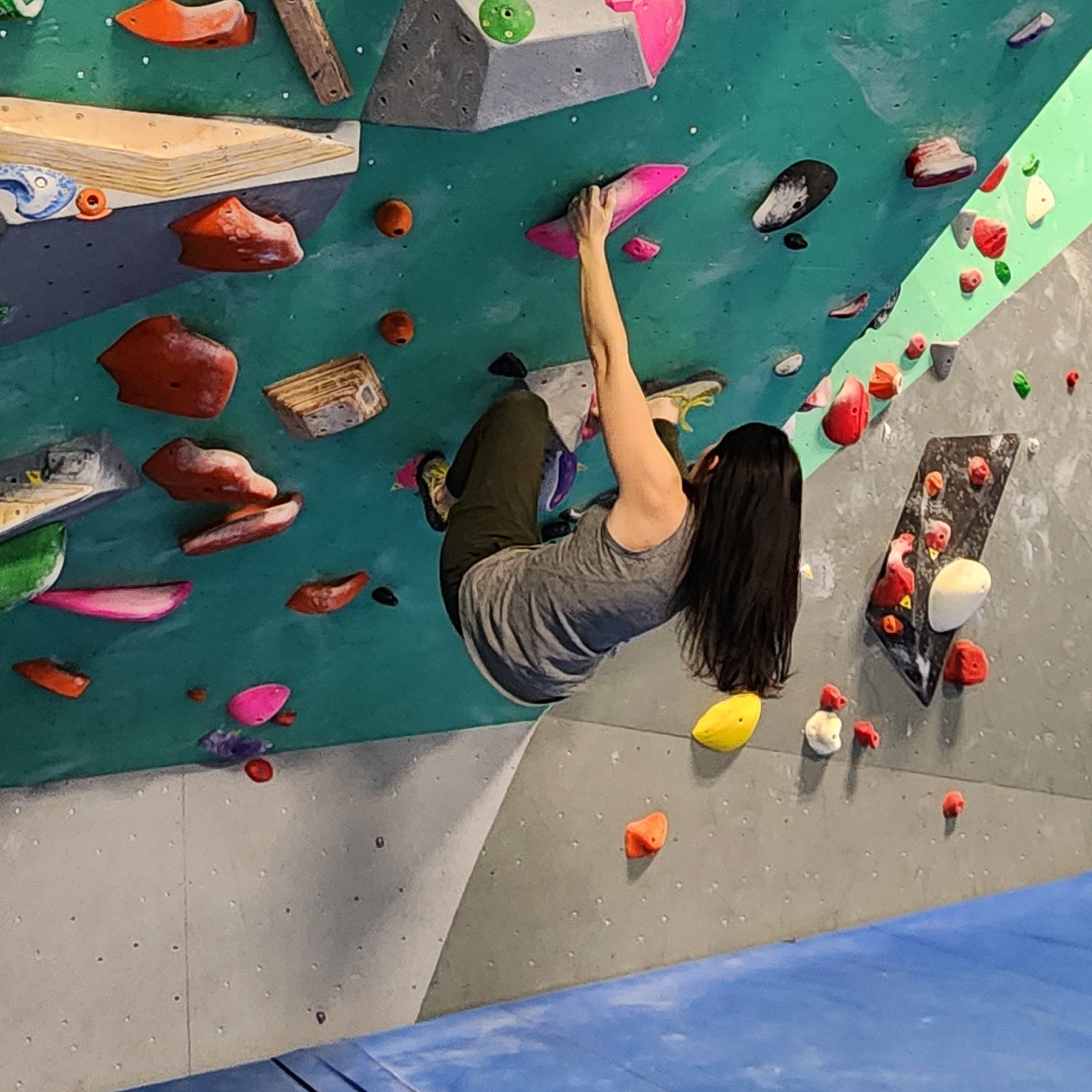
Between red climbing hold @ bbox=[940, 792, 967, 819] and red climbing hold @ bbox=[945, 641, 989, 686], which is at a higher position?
red climbing hold @ bbox=[945, 641, 989, 686]

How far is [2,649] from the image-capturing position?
196 cm

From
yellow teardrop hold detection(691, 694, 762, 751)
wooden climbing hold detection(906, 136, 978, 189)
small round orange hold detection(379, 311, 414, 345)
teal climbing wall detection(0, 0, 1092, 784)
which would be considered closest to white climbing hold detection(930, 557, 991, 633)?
yellow teardrop hold detection(691, 694, 762, 751)

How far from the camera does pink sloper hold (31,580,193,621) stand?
6.15 ft

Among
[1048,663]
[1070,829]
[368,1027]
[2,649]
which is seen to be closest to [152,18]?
[2,649]

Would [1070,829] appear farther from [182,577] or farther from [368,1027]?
[182,577]

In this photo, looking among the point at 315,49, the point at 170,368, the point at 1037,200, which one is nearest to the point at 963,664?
the point at 1037,200

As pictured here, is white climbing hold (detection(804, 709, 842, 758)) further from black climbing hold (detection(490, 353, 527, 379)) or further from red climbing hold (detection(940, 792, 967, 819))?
black climbing hold (detection(490, 353, 527, 379))

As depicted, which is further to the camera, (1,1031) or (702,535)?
(1,1031)

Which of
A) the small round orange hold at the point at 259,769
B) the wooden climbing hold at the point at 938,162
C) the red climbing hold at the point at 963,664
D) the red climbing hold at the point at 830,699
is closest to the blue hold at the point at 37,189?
the wooden climbing hold at the point at 938,162

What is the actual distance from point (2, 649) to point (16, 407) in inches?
24.0

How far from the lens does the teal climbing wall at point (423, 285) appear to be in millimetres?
1453

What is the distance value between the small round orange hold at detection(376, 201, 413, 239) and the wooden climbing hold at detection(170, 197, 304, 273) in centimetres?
11

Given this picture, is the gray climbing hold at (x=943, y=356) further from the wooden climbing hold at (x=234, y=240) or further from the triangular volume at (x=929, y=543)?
the wooden climbing hold at (x=234, y=240)

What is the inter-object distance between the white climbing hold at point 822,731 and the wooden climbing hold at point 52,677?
70.3 inches
